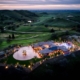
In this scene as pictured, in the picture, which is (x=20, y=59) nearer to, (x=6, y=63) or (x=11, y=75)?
(x=6, y=63)

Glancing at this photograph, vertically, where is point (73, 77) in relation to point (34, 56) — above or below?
below

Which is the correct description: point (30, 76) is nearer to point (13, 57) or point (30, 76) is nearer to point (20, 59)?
point (20, 59)

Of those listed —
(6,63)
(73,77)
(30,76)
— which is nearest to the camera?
(30,76)

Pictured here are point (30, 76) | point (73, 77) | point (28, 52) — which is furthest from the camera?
point (28, 52)

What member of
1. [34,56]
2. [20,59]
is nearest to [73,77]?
[34,56]

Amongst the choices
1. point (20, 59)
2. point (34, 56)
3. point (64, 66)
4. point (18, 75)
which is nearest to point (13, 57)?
point (20, 59)

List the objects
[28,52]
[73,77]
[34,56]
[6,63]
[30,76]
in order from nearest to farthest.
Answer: [30,76] → [73,77] → [6,63] → [34,56] → [28,52]

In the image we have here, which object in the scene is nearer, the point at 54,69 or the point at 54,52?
the point at 54,69

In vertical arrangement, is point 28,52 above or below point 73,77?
above

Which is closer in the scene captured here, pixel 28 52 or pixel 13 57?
pixel 13 57
